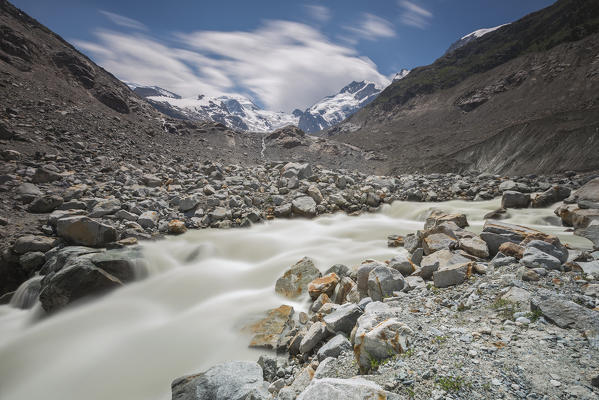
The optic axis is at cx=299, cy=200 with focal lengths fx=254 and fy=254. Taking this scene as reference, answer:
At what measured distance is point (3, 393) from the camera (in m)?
5.43

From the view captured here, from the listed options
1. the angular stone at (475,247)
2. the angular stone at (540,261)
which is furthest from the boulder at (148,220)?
the angular stone at (540,261)

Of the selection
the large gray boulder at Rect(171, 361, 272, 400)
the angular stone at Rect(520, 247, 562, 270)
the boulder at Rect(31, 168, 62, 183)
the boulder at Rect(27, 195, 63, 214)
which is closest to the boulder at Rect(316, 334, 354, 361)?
the large gray boulder at Rect(171, 361, 272, 400)

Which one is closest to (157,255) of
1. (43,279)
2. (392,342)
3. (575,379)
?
(43,279)

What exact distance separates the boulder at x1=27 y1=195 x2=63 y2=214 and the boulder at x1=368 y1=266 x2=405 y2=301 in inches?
522

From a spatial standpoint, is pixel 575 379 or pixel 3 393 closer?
pixel 575 379

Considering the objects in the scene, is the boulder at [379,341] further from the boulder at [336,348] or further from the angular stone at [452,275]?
the angular stone at [452,275]

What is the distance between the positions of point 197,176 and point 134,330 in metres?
13.3

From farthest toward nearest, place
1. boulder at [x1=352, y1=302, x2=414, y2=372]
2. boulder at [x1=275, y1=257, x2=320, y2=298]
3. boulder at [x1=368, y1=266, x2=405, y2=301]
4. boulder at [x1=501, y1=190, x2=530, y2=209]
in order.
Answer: boulder at [x1=501, y1=190, x2=530, y2=209] < boulder at [x1=275, y1=257, x2=320, y2=298] < boulder at [x1=368, y1=266, x2=405, y2=301] < boulder at [x1=352, y1=302, x2=414, y2=372]

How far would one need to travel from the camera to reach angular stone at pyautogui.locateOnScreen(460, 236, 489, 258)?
617 cm

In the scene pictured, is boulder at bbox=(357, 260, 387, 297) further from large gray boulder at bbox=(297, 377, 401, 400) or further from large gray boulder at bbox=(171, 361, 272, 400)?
large gray boulder at bbox=(297, 377, 401, 400)

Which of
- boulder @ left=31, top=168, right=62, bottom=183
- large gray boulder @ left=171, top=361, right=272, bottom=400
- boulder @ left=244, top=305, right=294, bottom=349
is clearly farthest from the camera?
boulder @ left=31, top=168, right=62, bottom=183

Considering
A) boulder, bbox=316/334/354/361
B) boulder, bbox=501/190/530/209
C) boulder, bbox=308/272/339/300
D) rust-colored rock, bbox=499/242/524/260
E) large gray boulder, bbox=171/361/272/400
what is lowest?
large gray boulder, bbox=171/361/272/400

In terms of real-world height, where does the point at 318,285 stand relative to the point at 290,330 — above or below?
above

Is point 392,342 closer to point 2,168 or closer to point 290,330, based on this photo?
point 290,330
